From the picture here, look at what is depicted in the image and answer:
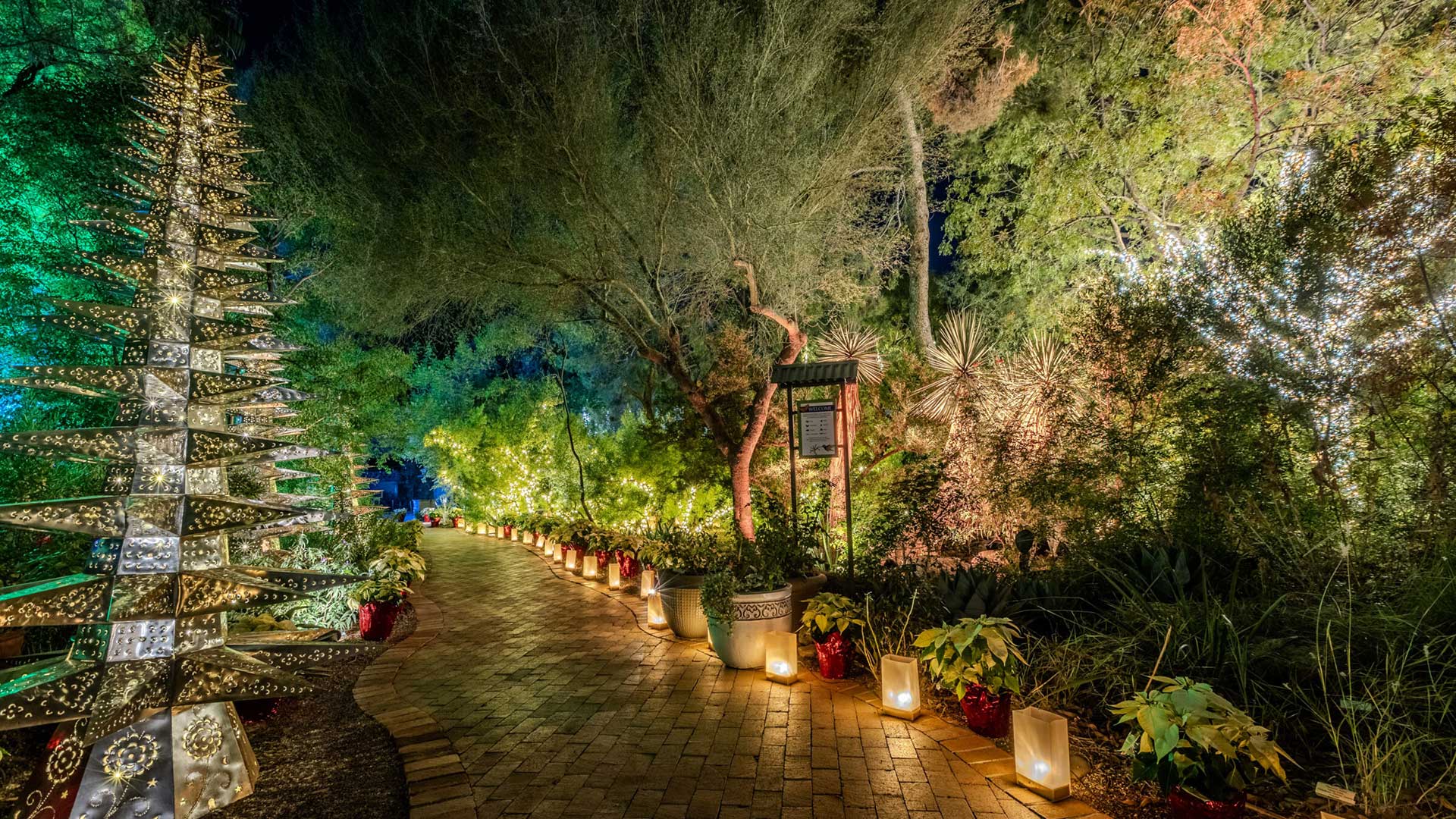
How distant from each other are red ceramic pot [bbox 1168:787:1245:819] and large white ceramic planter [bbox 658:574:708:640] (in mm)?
3820

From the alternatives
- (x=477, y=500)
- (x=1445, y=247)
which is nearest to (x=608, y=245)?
(x=1445, y=247)

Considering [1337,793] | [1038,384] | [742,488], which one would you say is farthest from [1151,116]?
[1337,793]

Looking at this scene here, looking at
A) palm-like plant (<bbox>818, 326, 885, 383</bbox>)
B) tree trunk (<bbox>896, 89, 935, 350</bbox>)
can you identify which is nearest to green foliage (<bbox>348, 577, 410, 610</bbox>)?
palm-like plant (<bbox>818, 326, 885, 383</bbox>)

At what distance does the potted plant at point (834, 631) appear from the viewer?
15.6ft

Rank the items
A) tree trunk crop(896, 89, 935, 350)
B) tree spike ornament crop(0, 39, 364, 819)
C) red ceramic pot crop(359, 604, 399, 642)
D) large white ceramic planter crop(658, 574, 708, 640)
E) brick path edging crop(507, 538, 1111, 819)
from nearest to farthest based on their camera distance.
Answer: tree spike ornament crop(0, 39, 364, 819), brick path edging crop(507, 538, 1111, 819), large white ceramic planter crop(658, 574, 708, 640), red ceramic pot crop(359, 604, 399, 642), tree trunk crop(896, 89, 935, 350)

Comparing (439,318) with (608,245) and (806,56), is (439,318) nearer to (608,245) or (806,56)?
(608,245)

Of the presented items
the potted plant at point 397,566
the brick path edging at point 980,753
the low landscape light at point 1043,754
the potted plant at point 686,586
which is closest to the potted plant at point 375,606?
the potted plant at point 397,566

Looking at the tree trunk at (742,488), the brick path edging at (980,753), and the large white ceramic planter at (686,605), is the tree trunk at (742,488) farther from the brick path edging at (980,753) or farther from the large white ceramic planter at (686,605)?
the brick path edging at (980,753)

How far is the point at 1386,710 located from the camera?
8.92 ft

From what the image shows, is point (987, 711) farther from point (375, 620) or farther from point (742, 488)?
point (375, 620)

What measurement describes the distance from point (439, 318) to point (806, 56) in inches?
294

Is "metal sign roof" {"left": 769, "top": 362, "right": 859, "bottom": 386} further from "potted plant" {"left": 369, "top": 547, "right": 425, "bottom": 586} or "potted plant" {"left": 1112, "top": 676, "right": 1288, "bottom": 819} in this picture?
"potted plant" {"left": 369, "top": 547, "right": 425, "bottom": 586}

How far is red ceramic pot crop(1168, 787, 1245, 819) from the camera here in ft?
8.55

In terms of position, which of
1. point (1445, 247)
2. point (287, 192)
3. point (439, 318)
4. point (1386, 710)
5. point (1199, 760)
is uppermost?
point (287, 192)
